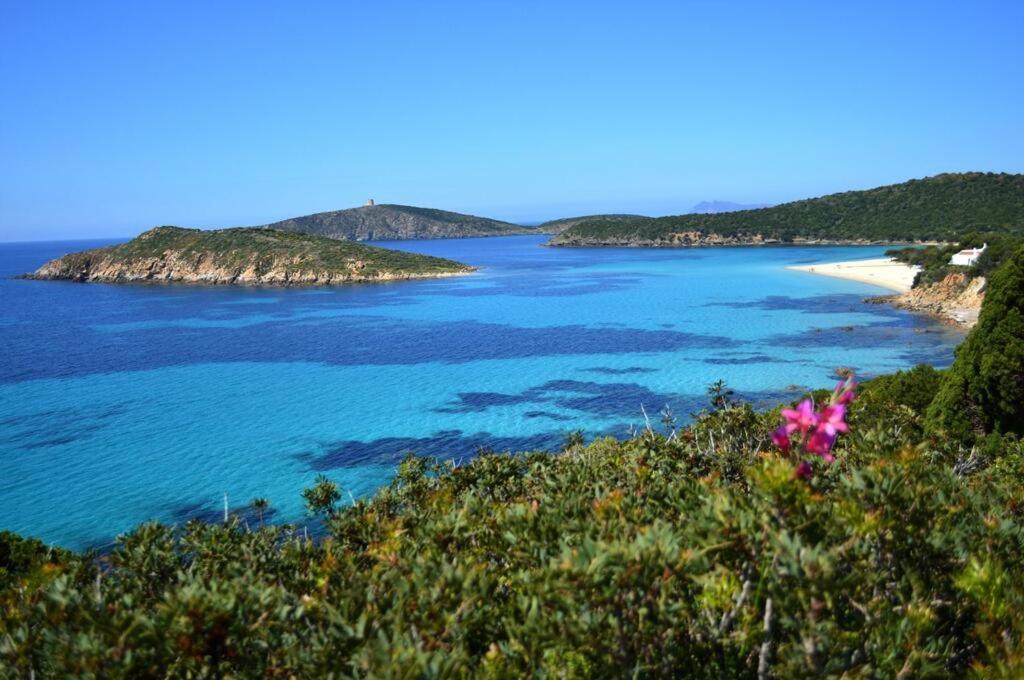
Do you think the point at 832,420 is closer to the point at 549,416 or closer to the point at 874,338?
the point at 549,416

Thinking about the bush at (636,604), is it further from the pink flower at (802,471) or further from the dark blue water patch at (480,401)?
Result: the dark blue water patch at (480,401)

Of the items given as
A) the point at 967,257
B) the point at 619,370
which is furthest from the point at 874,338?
the point at 967,257

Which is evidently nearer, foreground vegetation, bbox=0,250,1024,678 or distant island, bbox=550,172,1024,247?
foreground vegetation, bbox=0,250,1024,678

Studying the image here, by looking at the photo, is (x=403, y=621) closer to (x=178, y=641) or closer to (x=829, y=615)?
(x=178, y=641)

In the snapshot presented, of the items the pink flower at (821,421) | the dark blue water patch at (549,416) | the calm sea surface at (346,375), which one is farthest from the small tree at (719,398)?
the pink flower at (821,421)

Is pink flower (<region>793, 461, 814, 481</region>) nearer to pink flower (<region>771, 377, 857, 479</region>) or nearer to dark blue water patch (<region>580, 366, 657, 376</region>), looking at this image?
pink flower (<region>771, 377, 857, 479</region>)

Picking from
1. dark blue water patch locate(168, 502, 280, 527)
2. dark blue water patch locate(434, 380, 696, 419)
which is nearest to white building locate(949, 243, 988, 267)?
dark blue water patch locate(434, 380, 696, 419)
